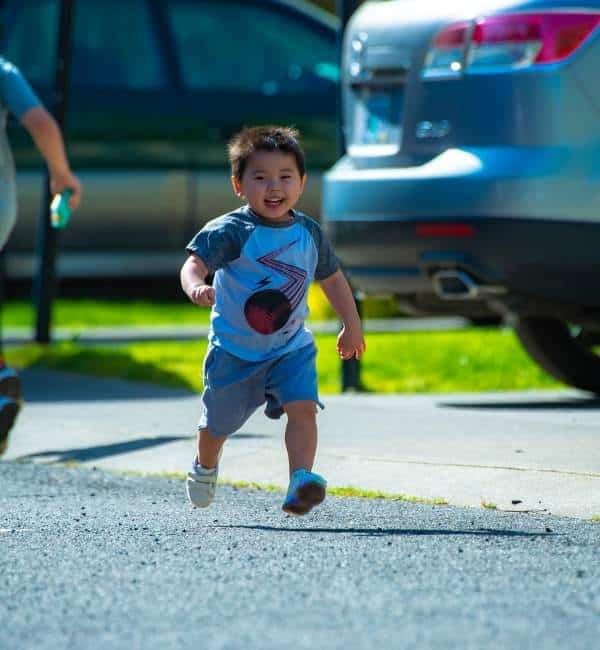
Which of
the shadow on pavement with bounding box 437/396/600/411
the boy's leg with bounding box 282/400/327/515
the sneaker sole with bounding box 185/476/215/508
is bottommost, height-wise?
the shadow on pavement with bounding box 437/396/600/411

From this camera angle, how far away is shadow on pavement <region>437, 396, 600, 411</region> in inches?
320

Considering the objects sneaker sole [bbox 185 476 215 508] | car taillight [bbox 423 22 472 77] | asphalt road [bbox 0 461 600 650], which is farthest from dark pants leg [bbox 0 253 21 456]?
car taillight [bbox 423 22 472 77]

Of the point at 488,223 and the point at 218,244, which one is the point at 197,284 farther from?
the point at 488,223

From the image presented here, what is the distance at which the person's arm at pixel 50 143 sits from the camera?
6391mm

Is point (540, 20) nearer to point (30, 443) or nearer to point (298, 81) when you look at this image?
point (30, 443)

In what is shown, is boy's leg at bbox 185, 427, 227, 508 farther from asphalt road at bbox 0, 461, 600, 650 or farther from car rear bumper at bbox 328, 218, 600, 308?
car rear bumper at bbox 328, 218, 600, 308

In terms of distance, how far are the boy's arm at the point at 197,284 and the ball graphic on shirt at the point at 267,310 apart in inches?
6.9

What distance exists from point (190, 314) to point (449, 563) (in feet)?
28.5

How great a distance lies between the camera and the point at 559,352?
27.6ft

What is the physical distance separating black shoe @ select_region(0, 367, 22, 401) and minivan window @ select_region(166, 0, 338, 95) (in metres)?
6.20

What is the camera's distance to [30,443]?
24.5 ft

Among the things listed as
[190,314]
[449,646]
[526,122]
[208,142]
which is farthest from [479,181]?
[190,314]

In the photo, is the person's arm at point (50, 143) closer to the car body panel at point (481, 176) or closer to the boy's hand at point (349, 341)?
the boy's hand at point (349, 341)

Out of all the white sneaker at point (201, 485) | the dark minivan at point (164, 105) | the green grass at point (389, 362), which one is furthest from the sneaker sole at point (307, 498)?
the dark minivan at point (164, 105)
